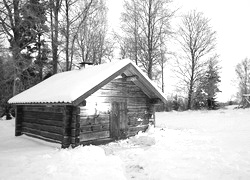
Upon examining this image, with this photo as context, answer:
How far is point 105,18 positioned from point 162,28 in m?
7.80

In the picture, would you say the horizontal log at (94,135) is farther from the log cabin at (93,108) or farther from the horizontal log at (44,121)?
the horizontal log at (44,121)

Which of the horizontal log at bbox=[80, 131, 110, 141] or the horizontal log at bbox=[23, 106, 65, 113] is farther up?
the horizontal log at bbox=[23, 106, 65, 113]

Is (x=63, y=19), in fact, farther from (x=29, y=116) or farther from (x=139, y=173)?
(x=139, y=173)

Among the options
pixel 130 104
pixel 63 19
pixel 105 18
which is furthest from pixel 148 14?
pixel 130 104

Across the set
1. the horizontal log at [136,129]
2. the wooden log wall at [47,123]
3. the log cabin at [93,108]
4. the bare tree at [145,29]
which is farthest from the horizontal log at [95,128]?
the bare tree at [145,29]

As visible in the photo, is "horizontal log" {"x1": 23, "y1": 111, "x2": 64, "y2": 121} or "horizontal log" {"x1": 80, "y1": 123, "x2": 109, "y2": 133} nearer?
"horizontal log" {"x1": 80, "y1": 123, "x2": 109, "y2": 133}

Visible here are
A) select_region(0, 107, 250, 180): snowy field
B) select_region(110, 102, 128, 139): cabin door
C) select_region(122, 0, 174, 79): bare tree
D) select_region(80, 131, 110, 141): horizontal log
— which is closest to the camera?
select_region(0, 107, 250, 180): snowy field

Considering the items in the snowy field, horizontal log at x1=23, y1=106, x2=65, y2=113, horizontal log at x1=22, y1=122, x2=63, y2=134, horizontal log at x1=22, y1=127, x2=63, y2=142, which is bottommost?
the snowy field

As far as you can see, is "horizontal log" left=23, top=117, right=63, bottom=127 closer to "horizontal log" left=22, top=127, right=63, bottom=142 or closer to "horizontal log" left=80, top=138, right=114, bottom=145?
"horizontal log" left=22, top=127, right=63, bottom=142

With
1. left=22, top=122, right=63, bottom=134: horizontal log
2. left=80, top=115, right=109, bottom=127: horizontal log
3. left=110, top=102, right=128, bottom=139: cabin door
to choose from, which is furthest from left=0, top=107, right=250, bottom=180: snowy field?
left=80, top=115, right=109, bottom=127: horizontal log

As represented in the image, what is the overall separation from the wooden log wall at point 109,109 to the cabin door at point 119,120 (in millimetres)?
203

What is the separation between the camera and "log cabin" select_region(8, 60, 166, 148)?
816 cm

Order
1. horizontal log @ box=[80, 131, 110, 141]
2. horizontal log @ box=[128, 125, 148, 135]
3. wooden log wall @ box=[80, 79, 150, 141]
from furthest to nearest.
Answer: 1. horizontal log @ box=[128, 125, 148, 135]
2. wooden log wall @ box=[80, 79, 150, 141]
3. horizontal log @ box=[80, 131, 110, 141]

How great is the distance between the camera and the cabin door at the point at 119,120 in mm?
9695
